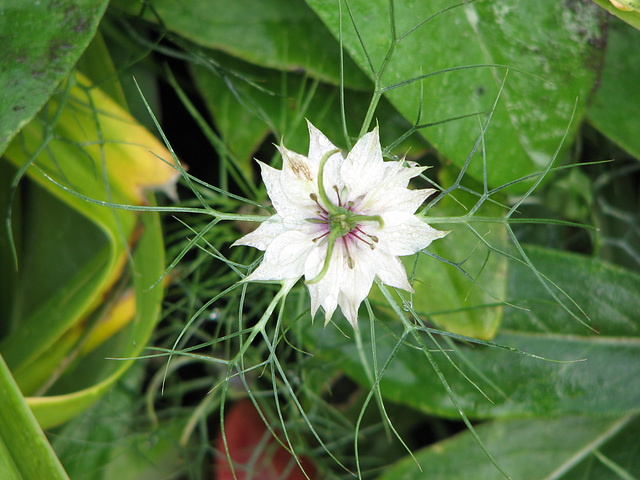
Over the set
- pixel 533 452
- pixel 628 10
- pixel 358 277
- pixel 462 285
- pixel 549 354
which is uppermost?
pixel 628 10

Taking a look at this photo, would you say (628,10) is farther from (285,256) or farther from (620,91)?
(285,256)

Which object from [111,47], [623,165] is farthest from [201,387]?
[623,165]

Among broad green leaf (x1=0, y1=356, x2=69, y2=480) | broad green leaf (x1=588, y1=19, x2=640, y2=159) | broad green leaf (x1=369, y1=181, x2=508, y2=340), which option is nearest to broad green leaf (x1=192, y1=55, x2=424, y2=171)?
broad green leaf (x1=369, y1=181, x2=508, y2=340)

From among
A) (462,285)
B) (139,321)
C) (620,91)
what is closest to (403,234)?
(462,285)

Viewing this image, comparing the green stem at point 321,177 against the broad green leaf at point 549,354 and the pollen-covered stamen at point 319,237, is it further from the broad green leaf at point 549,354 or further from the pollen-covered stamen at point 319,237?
the broad green leaf at point 549,354

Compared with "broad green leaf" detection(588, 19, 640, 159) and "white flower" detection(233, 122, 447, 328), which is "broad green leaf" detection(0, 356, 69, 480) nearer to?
"white flower" detection(233, 122, 447, 328)

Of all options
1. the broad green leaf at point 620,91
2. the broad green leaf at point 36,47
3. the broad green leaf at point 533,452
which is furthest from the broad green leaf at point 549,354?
the broad green leaf at point 36,47
